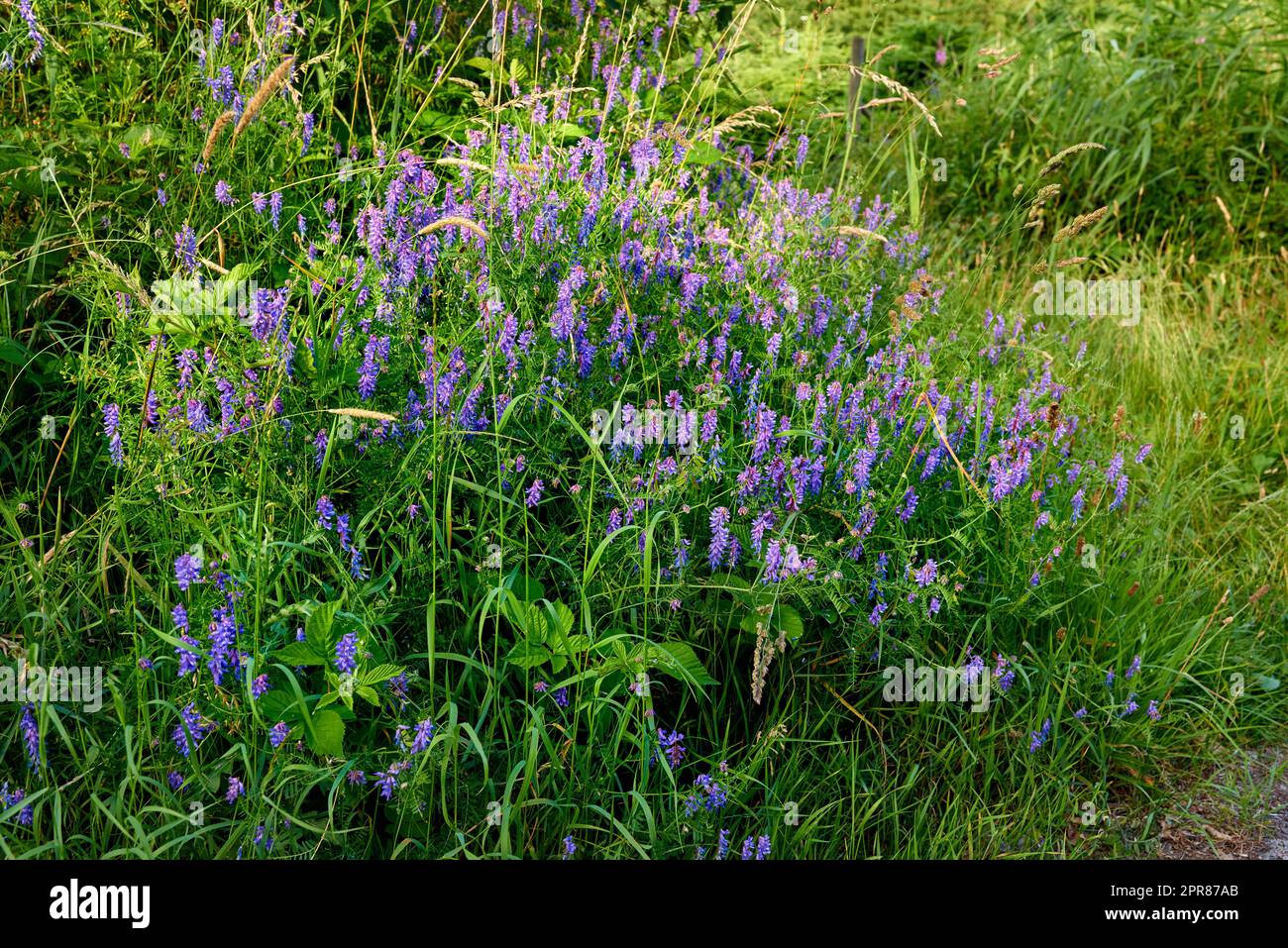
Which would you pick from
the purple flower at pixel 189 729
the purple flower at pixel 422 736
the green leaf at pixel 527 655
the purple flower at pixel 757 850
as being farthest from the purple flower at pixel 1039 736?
the purple flower at pixel 189 729

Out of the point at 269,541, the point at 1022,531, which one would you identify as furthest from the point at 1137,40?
the point at 269,541

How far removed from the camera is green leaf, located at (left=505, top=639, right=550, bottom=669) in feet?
7.70

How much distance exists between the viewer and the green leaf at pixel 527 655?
2.35 metres

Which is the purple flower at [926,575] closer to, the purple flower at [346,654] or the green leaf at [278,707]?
the purple flower at [346,654]

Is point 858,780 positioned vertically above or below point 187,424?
below

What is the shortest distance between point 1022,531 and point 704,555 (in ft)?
2.65

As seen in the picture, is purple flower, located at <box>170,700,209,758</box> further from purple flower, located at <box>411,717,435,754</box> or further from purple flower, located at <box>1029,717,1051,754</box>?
purple flower, located at <box>1029,717,1051,754</box>

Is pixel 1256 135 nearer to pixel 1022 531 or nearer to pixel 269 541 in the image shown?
pixel 1022 531

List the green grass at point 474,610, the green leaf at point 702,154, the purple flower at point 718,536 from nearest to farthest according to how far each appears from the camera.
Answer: the green grass at point 474,610 → the purple flower at point 718,536 → the green leaf at point 702,154

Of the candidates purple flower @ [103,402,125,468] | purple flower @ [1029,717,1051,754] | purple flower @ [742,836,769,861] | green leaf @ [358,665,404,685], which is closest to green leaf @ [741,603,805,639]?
purple flower @ [742,836,769,861]

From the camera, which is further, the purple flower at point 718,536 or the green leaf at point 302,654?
the purple flower at point 718,536

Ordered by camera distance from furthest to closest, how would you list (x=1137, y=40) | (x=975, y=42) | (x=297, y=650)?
(x=975, y=42)
(x=1137, y=40)
(x=297, y=650)

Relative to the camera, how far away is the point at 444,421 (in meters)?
2.54

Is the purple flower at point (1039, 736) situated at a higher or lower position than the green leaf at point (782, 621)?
lower
